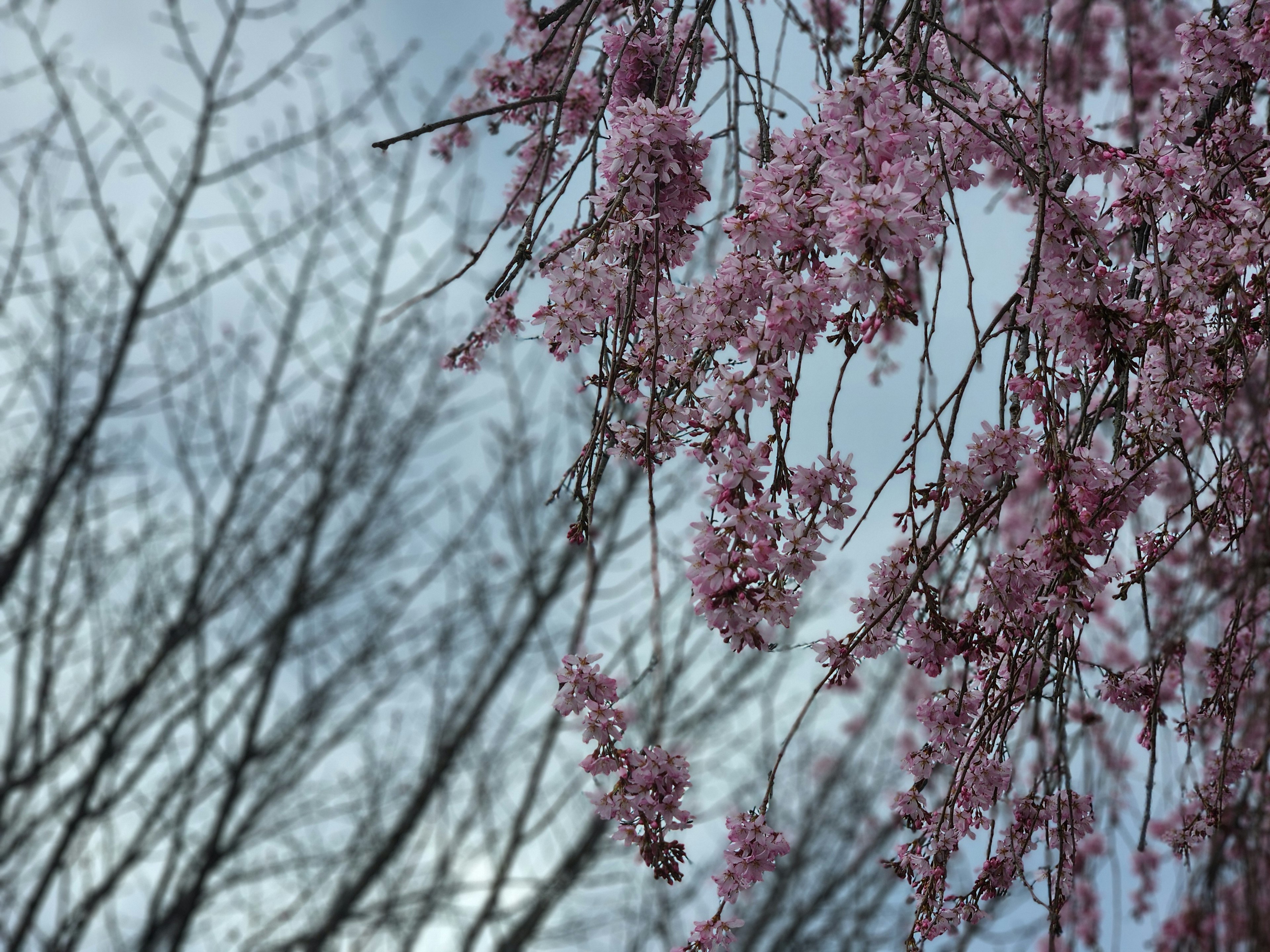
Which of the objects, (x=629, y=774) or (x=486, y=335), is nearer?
(x=629, y=774)

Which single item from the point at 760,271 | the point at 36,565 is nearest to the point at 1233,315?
the point at 760,271

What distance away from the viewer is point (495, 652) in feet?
21.0

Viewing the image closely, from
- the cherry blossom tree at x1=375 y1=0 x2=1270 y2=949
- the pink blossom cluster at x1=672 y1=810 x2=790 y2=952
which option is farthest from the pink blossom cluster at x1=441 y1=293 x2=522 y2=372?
the pink blossom cluster at x1=672 y1=810 x2=790 y2=952

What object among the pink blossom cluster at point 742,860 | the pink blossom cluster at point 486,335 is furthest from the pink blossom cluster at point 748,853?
the pink blossom cluster at point 486,335

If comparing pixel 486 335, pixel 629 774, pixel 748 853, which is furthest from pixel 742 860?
pixel 486 335

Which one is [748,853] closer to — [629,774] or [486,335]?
[629,774]

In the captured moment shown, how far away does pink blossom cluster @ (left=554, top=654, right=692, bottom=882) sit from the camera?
1467 millimetres

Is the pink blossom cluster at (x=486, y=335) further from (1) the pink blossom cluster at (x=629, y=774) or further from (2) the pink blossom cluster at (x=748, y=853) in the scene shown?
(2) the pink blossom cluster at (x=748, y=853)

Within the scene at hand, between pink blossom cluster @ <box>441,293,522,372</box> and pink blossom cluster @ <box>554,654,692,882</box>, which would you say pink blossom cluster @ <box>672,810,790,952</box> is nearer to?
pink blossom cluster @ <box>554,654,692,882</box>

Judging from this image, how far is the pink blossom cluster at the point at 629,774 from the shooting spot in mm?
1467

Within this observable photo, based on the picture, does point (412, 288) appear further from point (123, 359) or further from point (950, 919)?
point (950, 919)

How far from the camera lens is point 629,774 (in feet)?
4.89

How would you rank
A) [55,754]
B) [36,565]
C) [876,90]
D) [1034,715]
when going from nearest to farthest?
[876,90] → [1034,715] → [55,754] → [36,565]

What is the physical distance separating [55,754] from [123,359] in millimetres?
2026
